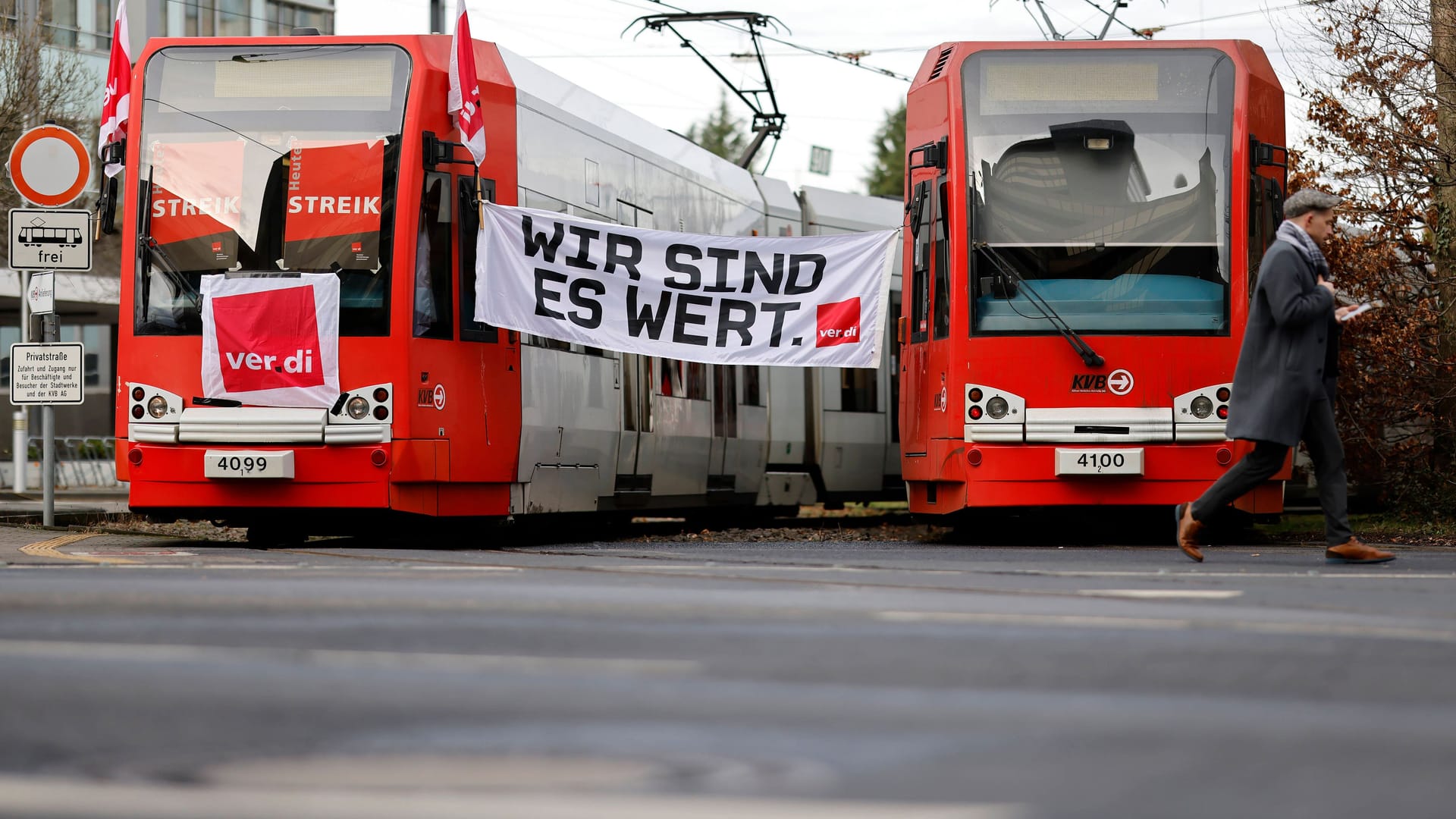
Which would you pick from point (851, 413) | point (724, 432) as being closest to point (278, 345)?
point (724, 432)

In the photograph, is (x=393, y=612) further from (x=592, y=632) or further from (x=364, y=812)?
(x=364, y=812)

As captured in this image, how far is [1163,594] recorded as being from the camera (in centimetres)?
681

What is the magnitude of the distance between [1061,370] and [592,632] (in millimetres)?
7448

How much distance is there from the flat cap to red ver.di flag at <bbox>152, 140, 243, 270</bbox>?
6.47 m

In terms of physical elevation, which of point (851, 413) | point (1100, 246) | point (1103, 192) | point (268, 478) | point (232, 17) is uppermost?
point (232, 17)

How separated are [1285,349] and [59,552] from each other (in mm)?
6696

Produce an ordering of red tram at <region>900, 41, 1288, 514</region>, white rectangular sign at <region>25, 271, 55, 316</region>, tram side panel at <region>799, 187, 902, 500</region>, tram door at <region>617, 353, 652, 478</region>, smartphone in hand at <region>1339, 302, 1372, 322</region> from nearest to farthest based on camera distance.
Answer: smartphone in hand at <region>1339, 302, 1372, 322</region>, red tram at <region>900, 41, 1288, 514</region>, white rectangular sign at <region>25, 271, 55, 316</region>, tram door at <region>617, 353, 652, 478</region>, tram side panel at <region>799, 187, 902, 500</region>

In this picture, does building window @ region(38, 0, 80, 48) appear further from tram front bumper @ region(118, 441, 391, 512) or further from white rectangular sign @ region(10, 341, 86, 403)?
tram front bumper @ region(118, 441, 391, 512)

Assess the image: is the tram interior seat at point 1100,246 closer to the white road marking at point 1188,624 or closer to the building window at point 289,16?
the white road marking at point 1188,624

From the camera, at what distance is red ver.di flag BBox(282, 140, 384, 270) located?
11797mm

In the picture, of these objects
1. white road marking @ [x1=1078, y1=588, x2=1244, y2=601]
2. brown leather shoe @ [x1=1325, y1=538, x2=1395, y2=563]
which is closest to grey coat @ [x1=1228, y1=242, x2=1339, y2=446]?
brown leather shoe @ [x1=1325, y1=538, x2=1395, y2=563]

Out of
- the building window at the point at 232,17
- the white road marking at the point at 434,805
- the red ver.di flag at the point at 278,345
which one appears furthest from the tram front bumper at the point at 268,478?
the building window at the point at 232,17

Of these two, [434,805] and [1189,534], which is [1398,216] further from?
[434,805]

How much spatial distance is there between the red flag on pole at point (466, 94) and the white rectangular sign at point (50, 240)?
3.55 metres
